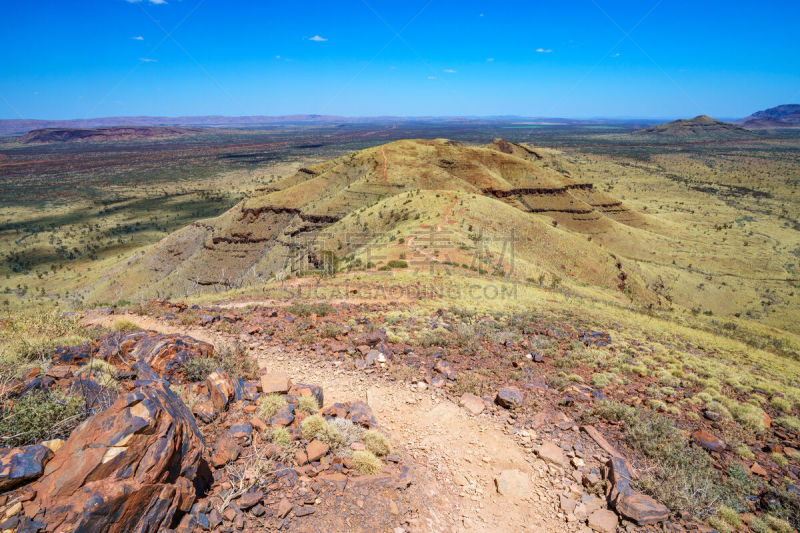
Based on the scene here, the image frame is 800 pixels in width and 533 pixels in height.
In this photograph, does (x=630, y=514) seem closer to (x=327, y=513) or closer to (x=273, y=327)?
(x=327, y=513)

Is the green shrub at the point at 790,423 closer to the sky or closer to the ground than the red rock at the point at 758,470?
closer to the ground

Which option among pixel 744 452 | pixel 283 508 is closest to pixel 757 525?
pixel 744 452

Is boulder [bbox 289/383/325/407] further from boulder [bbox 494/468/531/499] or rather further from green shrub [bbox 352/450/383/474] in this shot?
boulder [bbox 494/468/531/499]

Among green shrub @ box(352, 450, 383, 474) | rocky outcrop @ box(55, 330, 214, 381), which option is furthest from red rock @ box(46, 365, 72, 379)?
green shrub @ box(352, 450, 383, 474)

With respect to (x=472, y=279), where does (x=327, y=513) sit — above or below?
above

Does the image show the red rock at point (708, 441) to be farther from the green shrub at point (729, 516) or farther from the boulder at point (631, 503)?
the boulder at point (631, 503)

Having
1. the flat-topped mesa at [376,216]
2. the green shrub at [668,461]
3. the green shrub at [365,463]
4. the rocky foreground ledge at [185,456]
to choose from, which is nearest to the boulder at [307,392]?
the rocky foreground ledge at [185,456]

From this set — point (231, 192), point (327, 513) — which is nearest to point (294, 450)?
point (327, 513)
